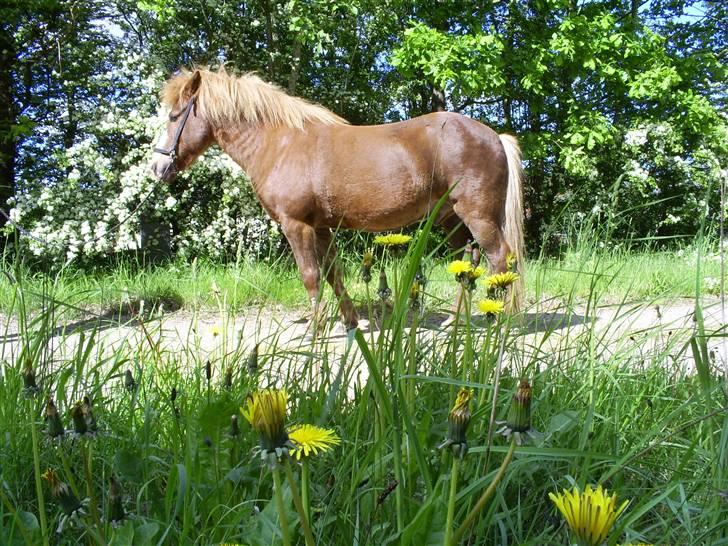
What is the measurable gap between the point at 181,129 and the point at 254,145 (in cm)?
60

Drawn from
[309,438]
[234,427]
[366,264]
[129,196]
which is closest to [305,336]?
[366,264]

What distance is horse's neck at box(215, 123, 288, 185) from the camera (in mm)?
4555

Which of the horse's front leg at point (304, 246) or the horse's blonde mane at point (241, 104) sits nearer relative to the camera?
the horse's front leg at point (304, 246)

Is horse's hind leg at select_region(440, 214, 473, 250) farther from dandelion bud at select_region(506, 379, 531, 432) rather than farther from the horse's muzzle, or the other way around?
dandelion bud at select_region(506, 379, 531, 432)

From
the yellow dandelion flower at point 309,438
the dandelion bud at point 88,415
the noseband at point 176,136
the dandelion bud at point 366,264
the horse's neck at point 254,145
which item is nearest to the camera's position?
the yellow dandelion flower at point 309,438

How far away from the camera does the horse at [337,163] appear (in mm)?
4230

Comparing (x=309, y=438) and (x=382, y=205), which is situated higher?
(x=382, y=205)

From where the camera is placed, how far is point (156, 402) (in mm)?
1693

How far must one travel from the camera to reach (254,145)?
4.62 meters

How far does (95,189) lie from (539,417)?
772 centimetres

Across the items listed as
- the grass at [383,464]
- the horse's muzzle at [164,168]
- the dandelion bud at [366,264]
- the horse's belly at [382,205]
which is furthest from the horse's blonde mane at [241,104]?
the dandelion bud at [366,264]

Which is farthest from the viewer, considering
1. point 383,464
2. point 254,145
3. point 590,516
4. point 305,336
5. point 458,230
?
point 458,230

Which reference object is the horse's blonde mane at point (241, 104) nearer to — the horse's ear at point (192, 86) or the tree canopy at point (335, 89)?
the horse's ear at point (192, 86)

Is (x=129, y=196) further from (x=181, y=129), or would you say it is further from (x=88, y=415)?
(x=88, y=415)
